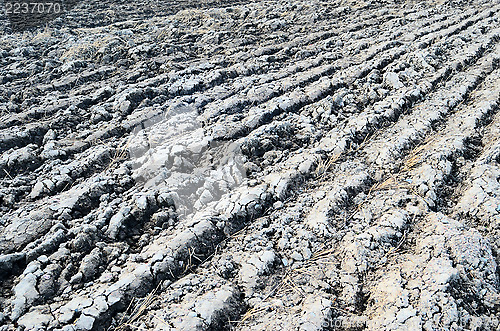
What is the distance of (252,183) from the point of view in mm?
3607

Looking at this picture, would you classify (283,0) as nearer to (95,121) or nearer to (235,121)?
(235,121)

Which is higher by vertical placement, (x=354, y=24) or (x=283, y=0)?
(x=283, y=0)

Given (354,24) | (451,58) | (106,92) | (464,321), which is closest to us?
(464,321)

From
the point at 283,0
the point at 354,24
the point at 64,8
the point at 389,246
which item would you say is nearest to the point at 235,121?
the point at 389,246

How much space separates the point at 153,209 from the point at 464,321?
290cm

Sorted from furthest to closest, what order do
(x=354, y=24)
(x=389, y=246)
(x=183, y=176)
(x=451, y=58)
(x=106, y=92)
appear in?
(x=354, y=24), (x=451, y=58), (x=106, y=92), (x=183, y=176), (x=389, y=246)

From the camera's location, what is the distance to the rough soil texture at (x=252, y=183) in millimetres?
2518

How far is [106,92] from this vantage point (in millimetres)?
5215

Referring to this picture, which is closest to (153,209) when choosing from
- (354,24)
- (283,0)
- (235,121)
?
(235,121)

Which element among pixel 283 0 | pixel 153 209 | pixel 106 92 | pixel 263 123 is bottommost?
pixel 153 209

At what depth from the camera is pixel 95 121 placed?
184 inches

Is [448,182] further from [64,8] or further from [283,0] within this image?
[64,8]

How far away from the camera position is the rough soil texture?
2.52 m

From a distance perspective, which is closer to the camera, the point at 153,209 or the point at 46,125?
the point at 153,209
